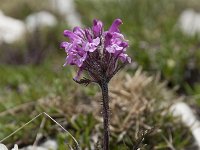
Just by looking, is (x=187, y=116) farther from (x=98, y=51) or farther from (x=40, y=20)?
(x=40, y=20)

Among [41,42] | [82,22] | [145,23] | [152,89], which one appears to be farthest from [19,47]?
[152,89]

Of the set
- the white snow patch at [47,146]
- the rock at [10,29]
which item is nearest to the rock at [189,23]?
the rock at [10,29]

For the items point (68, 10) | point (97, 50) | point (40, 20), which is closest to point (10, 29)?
point (40, 20)

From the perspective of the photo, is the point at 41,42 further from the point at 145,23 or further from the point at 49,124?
the point at 49,124

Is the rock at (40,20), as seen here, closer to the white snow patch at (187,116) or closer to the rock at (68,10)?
the rock at (68,10)

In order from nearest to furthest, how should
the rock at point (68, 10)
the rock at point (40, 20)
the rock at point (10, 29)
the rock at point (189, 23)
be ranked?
1. the rock at point (189, 23)
2. the rock at point (10, 29)
3. the rock at point (40, 20)
4. the rock at point (68, 10)

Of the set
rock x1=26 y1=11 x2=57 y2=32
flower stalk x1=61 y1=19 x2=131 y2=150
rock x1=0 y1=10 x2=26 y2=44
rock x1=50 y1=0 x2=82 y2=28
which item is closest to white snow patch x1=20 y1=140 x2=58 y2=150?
flower stalk x1=61 y1=19 x2=131 y2=150

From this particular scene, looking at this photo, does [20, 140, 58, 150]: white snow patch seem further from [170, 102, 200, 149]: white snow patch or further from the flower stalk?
the flower stalk

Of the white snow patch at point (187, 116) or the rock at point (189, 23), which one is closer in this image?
the white snow patch at point (187, 116)
